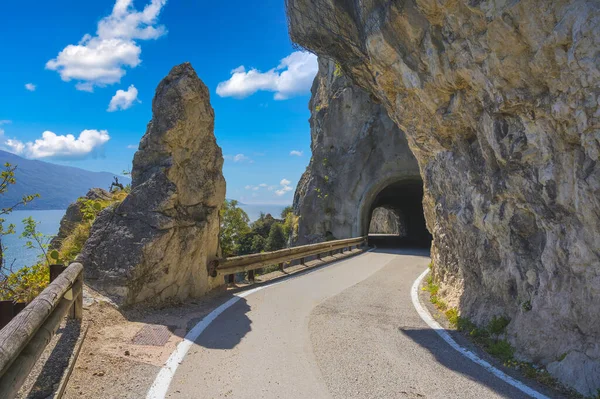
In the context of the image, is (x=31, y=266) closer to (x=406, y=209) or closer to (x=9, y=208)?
(x=9, y=208)

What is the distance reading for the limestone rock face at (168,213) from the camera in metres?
7.33

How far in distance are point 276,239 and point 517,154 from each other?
35.5m

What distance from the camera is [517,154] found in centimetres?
645

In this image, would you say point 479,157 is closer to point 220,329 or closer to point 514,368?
point 514,368

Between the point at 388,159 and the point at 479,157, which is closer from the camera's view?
the point at 479,157

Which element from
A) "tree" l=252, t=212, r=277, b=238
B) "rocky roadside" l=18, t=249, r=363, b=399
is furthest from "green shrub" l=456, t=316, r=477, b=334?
"tree" l=252, t=212, r=277, b=238

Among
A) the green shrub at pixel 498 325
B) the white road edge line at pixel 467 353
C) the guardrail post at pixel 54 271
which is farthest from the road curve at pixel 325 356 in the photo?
the guardrail post at pixel 54 271

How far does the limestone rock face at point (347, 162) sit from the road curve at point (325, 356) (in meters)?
19.3

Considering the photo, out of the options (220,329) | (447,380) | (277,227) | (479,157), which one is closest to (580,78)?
(479,157)

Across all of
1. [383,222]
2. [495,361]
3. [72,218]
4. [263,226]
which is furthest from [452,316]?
[383,222]

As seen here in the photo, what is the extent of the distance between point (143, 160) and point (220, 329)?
428 cm

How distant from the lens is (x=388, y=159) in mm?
27859

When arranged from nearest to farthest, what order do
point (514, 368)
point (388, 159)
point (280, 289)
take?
point (514, 368) → point (280, 289) → point (388, 159)

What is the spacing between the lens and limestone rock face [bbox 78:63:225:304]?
7.33 meters
